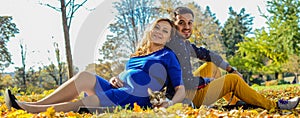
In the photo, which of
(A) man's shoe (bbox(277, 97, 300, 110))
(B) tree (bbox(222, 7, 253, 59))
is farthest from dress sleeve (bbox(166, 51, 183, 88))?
(B) tree (bbox(222, 7, 253, 59))

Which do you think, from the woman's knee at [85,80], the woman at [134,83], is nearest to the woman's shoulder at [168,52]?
the woman at [134,83]

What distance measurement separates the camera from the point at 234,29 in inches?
1517

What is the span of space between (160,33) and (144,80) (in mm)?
496

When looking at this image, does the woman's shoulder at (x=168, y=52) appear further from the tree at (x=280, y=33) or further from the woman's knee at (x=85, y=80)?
the tree at (x=280, y=33)

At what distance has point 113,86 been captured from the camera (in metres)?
3.39

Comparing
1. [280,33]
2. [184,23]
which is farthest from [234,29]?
[184,23]

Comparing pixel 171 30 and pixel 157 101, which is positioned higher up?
pixel 171 30

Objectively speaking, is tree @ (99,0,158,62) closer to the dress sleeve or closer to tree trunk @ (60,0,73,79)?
tree trunk @ (60,0,73,79)

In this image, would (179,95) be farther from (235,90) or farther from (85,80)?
(85,80)

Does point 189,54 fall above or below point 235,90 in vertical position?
above

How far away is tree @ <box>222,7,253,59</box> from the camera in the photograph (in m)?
35.8

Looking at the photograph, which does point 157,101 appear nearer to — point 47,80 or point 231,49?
point 47,80

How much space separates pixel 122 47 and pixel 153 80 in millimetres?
11354

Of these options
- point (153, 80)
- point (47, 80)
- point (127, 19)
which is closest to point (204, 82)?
point (153, 80)
